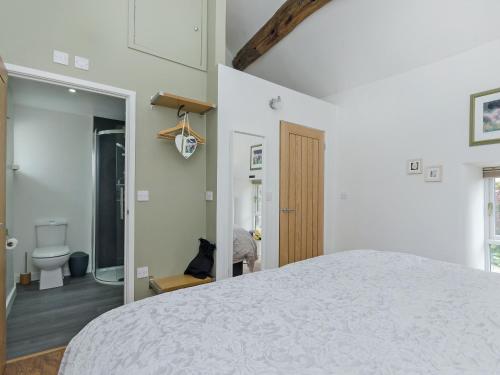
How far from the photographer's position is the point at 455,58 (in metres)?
2.69

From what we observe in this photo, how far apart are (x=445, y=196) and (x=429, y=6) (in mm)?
1789

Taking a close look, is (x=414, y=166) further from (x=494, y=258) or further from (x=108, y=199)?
(x=108, y=199)

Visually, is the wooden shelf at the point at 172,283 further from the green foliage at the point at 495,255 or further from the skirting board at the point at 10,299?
the green foliage at the point at 495,255

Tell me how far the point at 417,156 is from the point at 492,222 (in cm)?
99

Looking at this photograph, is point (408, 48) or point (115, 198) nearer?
point (408, 48)

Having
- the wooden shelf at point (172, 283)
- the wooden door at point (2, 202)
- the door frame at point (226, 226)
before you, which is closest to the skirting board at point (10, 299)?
the wooden door at point (2, 202)

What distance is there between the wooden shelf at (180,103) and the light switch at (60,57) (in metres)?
0.68

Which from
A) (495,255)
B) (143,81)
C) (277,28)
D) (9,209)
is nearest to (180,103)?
(143,81)

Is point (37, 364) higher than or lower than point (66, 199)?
lower

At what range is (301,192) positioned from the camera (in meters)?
3.33

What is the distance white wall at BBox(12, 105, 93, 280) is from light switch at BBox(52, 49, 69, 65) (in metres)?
1.94

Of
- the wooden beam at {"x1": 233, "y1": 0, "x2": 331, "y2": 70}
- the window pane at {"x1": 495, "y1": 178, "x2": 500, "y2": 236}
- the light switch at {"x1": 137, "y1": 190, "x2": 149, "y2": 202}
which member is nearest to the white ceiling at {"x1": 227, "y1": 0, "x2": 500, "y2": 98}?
the wooden beam at {"x1": 233, "y1": 0, "x2": 331, "y2": 70}

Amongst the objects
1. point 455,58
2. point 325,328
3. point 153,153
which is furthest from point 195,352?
point 455,58

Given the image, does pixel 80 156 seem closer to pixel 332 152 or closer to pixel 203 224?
Answer: pixel 203 224
